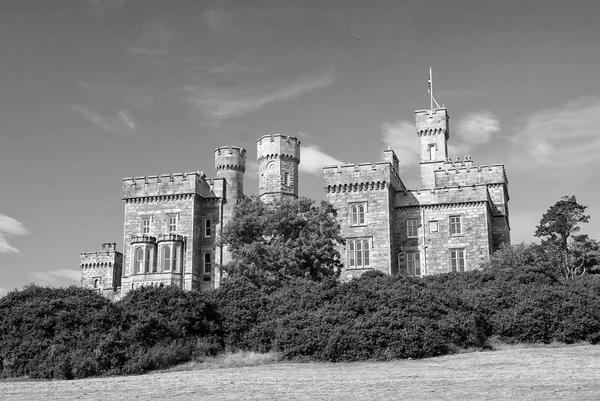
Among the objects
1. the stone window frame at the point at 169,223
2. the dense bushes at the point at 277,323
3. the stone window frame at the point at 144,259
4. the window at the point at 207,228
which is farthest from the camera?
the window at the point at 207,228

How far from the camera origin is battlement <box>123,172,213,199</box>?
5306cm

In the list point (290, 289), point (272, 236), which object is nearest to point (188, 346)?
point (290, 289)

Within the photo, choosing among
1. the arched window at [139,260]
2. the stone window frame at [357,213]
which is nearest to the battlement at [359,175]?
the stone window frame at [357,213]

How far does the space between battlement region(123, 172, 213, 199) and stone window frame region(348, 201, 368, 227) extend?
1102cm

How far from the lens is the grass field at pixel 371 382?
16469mm

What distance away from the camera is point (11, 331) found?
24.5 m

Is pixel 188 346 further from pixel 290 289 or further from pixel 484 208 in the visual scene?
pixel 484 208

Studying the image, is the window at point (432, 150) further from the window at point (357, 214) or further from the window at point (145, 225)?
the window at point (145, 225)

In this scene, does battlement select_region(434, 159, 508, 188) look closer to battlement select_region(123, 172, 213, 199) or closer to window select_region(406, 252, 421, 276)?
window select_region(406, 252, 421, 276)

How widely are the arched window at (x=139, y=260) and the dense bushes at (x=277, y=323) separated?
76.0ft

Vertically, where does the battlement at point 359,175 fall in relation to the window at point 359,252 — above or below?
above

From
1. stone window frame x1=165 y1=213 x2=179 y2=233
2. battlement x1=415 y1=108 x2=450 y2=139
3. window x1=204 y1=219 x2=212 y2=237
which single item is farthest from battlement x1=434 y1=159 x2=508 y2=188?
stone window frame x1=165 y1=213 x2=179 y2=233

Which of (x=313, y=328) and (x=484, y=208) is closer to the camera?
(x=313, y=328)

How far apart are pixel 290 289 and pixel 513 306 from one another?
26.7ft
